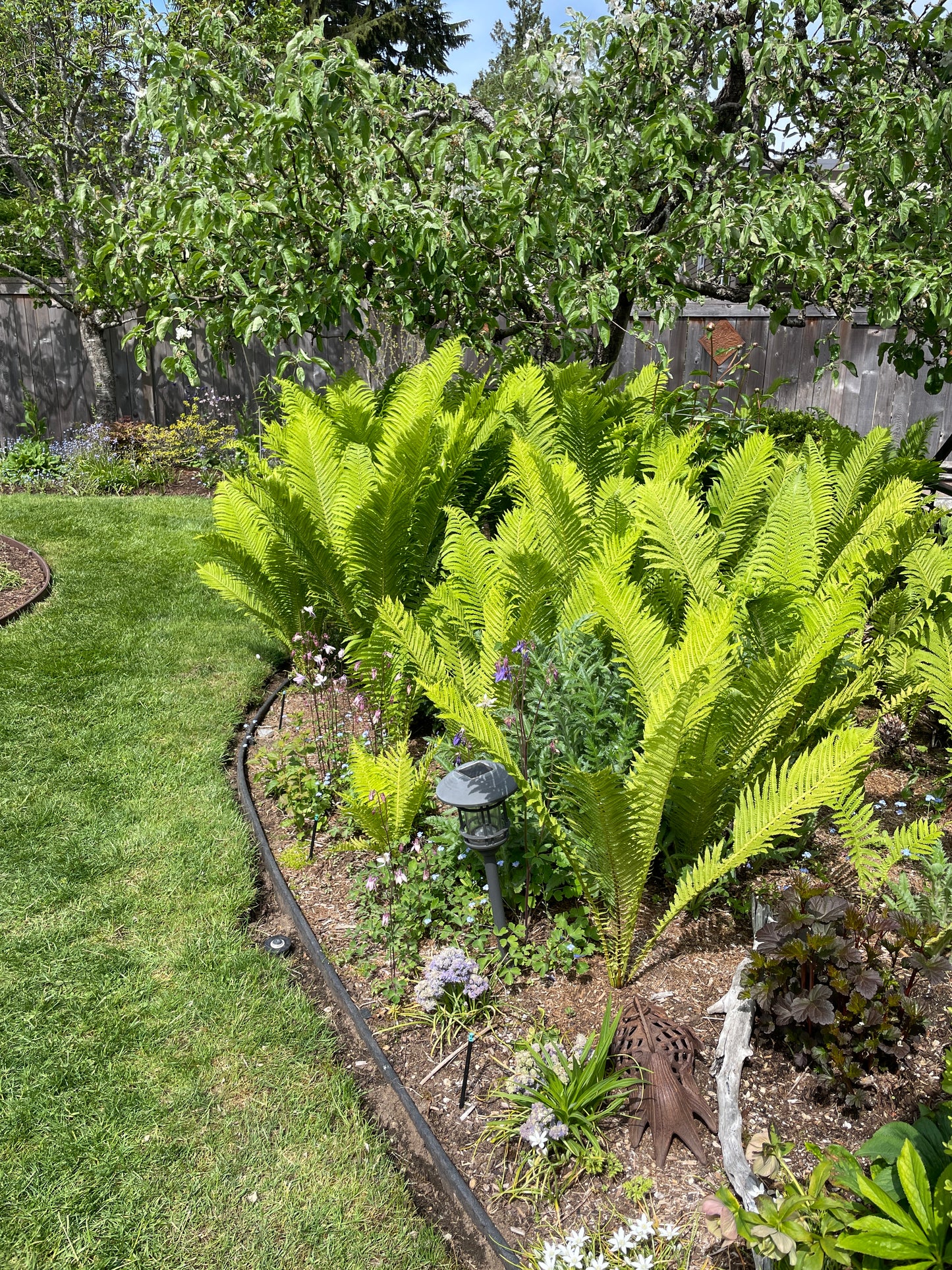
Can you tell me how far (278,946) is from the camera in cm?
252

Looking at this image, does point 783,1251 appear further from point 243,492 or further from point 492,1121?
point 243,492

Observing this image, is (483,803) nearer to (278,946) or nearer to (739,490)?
(278,946)

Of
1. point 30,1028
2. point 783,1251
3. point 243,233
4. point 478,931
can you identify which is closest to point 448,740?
point 478,931

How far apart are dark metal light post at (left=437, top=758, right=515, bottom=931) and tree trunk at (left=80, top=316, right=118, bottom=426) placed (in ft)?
28.4

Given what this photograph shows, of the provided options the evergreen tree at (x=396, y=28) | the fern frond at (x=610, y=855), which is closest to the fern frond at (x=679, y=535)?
the fern frond at (x=610, y=855)

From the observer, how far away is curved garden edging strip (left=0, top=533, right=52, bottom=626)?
483 cm

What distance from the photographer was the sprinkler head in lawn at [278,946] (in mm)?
2516

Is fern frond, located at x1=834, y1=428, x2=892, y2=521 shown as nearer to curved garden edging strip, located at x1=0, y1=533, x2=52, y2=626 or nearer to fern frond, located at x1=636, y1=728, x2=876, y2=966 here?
fern frond, located at x1=636, y1=728, x2=876, y2=966

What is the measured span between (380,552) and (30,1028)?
75.0 inches

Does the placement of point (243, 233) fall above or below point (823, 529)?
above

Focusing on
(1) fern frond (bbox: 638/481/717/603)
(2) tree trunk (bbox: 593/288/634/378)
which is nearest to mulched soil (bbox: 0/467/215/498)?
(2) tree trunk (bbox: 593/288/634/378)

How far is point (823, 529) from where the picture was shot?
3461 millimetres

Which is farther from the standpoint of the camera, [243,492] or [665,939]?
[243,492]

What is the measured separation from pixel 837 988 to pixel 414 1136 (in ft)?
3.20
